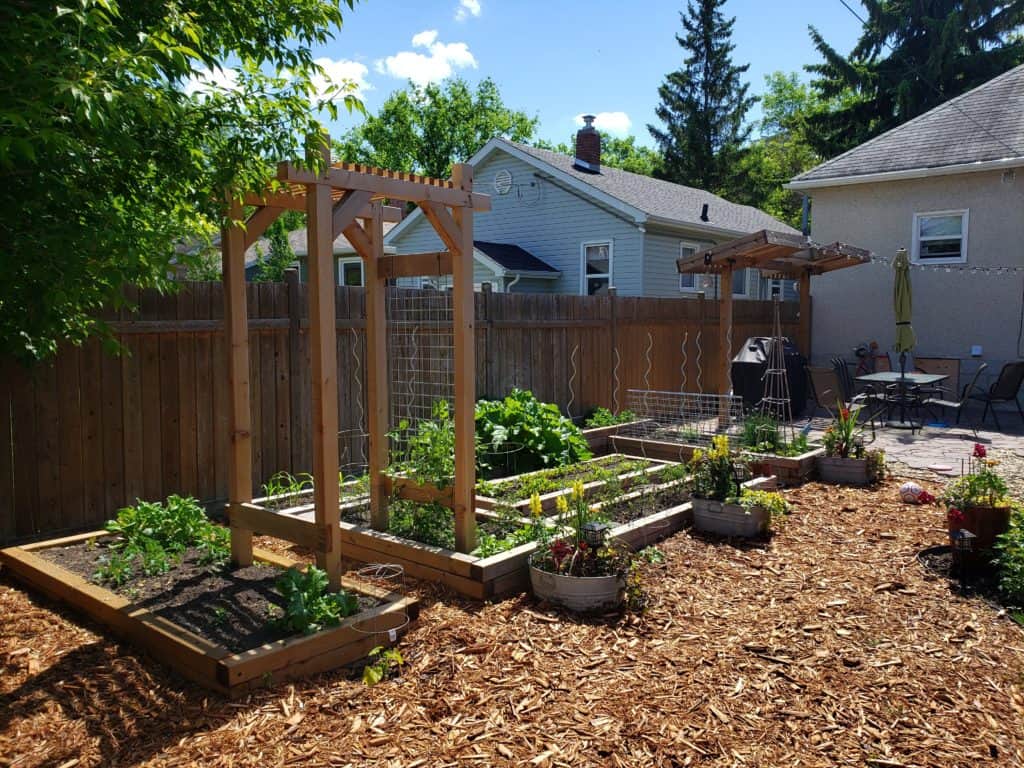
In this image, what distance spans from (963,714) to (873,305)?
13427mm

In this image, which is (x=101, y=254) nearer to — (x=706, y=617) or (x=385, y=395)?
(x=385, y=395)

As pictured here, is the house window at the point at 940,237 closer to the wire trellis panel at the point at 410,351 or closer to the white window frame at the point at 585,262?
the white window frame at the point at 585,262

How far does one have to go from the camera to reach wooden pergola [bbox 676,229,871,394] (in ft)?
31.2

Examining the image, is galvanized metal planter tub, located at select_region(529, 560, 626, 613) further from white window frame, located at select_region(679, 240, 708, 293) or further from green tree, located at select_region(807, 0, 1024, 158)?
green tree, located at select_region(807, 0, 1024, 158)

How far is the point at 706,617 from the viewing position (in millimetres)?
4066

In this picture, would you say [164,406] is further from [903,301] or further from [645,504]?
[903,301]

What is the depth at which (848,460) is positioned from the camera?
23.9 ft

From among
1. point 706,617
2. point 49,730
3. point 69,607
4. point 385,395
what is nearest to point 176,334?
point 385,395

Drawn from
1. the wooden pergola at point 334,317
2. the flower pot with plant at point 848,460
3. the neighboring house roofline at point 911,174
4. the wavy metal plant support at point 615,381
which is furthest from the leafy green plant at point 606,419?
the neighboring house roofline at point 911,174

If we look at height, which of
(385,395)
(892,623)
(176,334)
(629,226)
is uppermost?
(629,226)

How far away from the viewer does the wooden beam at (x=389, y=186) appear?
3680mm

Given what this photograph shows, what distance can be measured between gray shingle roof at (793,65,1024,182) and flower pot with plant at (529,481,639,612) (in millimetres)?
12648

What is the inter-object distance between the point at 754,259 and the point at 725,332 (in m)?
1.21

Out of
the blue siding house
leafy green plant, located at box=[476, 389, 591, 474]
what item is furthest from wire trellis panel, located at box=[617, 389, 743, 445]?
the blue siding house
